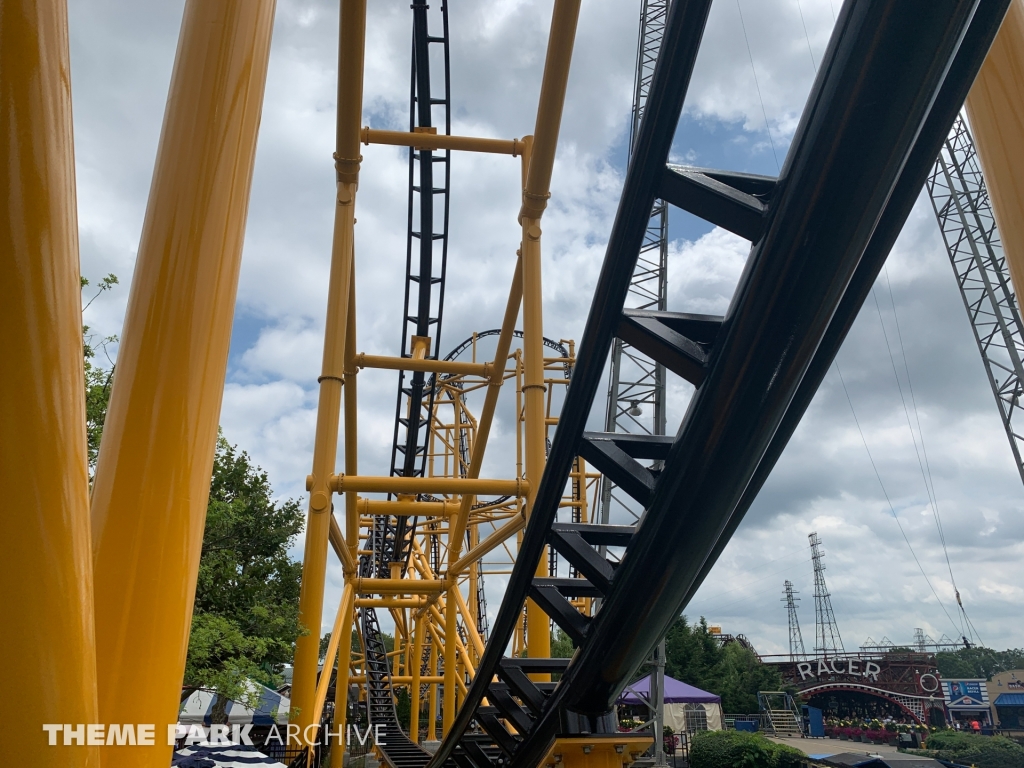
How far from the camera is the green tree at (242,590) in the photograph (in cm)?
671

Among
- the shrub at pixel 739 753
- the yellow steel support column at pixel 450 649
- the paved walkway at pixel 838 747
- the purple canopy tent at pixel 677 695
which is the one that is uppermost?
the yellow steel support column at pixel 450 649

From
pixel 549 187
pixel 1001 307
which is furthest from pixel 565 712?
pixel 1001 307

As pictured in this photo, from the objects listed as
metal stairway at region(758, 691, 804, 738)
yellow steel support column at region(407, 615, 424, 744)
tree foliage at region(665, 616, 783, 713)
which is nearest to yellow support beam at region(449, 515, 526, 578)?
yellow steel support column at region(407, 615, 424, 744)

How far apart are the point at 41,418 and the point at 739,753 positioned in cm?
1604

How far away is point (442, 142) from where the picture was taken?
289 inches

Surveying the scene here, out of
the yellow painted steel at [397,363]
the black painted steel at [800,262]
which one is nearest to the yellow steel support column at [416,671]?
the yellow painted steel at [397,363]

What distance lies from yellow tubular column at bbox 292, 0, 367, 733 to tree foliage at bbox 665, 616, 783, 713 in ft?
91.7

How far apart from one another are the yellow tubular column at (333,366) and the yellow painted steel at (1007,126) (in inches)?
160

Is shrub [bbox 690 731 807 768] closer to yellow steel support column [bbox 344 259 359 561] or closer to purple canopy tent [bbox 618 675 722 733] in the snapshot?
purple canopy tent [bbox 618 675 722 733]

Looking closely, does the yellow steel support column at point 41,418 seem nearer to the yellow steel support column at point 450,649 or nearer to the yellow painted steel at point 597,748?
the yellow painted steel at point 597,748

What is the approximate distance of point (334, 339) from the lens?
658cm

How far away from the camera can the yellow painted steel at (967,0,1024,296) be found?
264 cm

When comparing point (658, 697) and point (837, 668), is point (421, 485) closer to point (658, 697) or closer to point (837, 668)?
point (658, 697)

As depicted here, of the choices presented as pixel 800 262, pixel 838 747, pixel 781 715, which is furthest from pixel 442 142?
pixel 781 715
